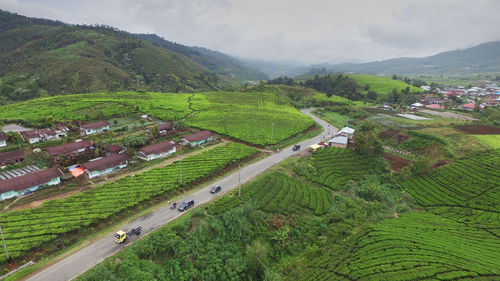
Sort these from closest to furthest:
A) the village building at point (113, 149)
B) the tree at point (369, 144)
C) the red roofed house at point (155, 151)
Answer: the red roofed house at point (155, 151), the village building at point (113, 149), the tree at point (369, 144)

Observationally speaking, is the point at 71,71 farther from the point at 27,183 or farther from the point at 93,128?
the point at 27,183

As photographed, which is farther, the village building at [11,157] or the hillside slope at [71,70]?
the hillside slope at [71,70]

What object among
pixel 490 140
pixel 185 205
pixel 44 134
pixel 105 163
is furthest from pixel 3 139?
pixel 490 140

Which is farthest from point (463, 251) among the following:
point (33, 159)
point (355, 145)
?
point (33, 159)

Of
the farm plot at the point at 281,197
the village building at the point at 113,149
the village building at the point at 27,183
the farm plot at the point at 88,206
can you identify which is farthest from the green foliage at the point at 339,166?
the village building at the point at 27,183

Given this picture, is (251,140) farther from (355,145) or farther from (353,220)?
(353,220)

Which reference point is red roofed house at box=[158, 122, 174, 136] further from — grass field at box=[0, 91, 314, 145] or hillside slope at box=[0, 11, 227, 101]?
hillside slope at box=[0, 11, 227, 101]

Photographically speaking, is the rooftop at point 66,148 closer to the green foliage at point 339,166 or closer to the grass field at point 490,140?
the green foliage at point 339,166

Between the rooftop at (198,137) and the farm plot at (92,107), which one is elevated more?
the farm plot at (92,107)
